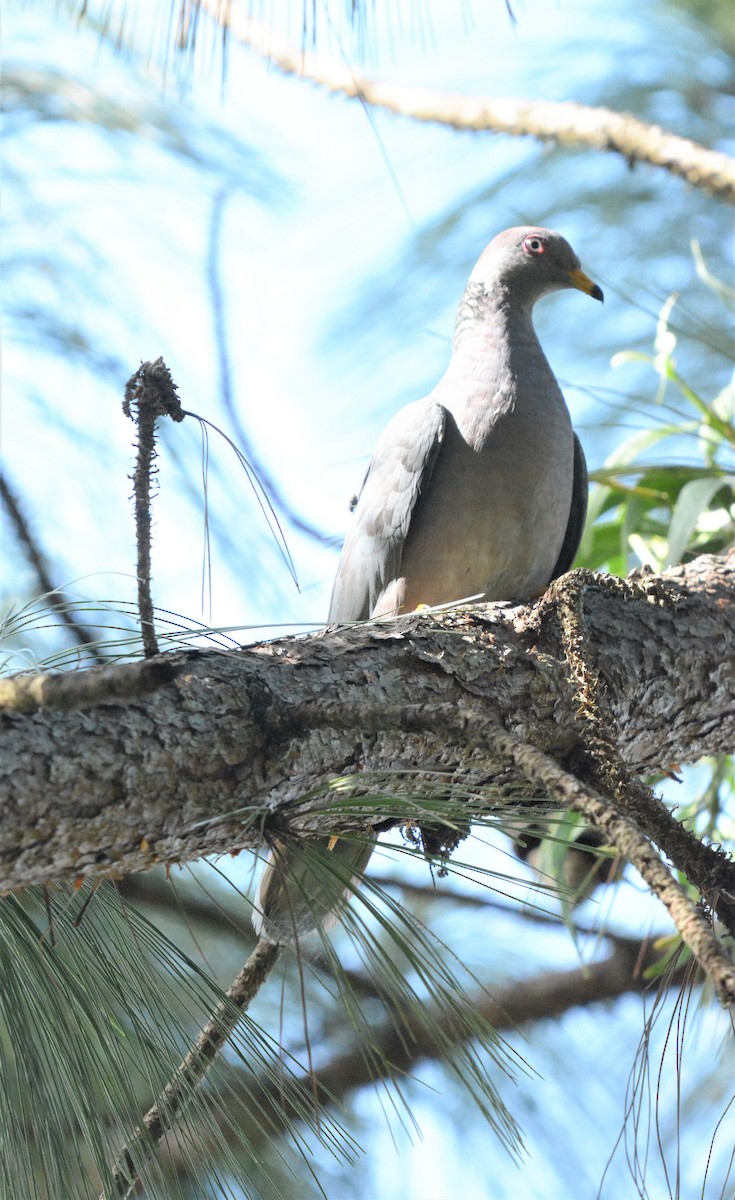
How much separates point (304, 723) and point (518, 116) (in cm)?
171

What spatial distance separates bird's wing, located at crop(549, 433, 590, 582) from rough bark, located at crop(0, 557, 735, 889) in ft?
2.12

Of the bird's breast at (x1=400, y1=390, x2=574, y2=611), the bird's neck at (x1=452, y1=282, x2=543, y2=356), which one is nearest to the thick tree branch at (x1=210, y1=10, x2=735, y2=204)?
the bird's neck at (x1=452, y1=282, x2=543, y2=356)

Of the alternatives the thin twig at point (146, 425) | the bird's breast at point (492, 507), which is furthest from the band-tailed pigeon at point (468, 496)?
the thin twig at point (146, 425)

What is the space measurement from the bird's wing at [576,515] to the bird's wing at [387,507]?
34 centimetres

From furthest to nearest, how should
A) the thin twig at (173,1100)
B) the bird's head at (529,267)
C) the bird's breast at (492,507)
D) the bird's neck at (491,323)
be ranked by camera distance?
the bird's head at (529,267)
the bird's neck at (491,323)
the bird's breast at (492,507)
the thin twig at (173,1100)

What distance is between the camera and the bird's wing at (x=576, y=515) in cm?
212

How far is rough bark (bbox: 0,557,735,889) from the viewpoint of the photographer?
92 cm

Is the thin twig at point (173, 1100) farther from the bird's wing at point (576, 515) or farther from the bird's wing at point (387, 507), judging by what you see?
the bird's wing at point (576, 515)

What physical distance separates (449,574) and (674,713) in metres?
0.51

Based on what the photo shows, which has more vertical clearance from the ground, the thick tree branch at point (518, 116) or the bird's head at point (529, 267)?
the thick tree branch at point (518, 116)

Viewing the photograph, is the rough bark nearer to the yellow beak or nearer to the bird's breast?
the bird's breast

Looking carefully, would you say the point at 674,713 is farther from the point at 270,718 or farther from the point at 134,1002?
the point at 134,1002

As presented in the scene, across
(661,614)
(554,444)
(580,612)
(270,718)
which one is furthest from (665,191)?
(270,718)

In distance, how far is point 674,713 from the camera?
4.88 ft
